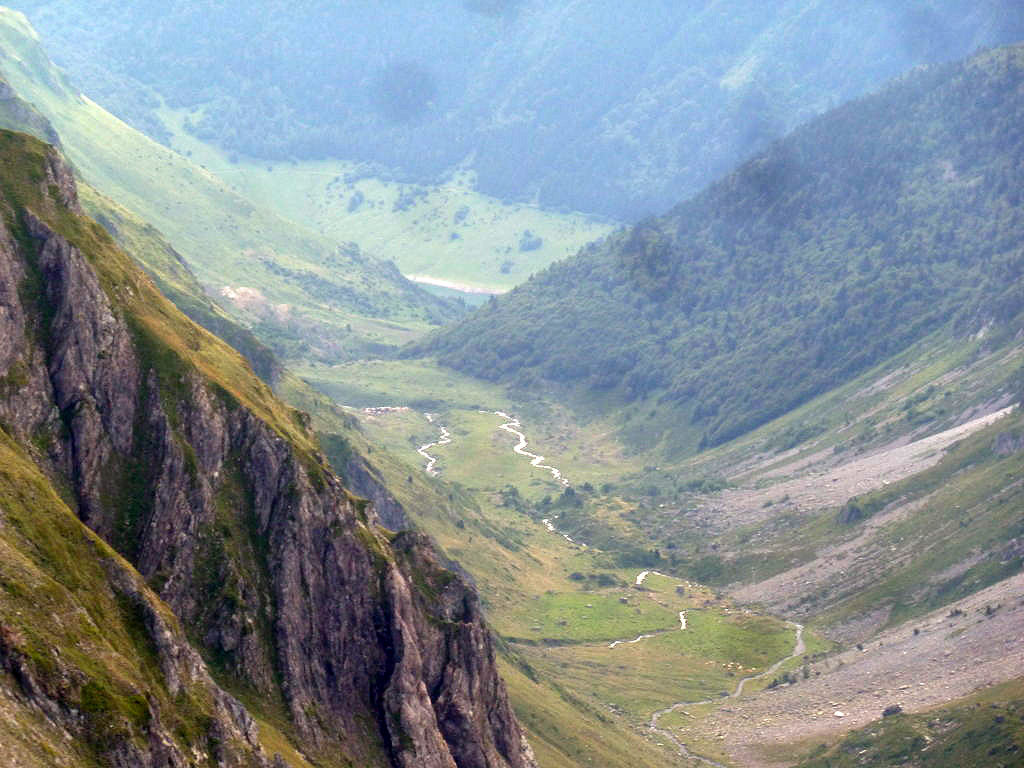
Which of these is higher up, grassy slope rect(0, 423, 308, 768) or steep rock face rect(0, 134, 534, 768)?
steep rock face rect(0, 134, 534, 768)

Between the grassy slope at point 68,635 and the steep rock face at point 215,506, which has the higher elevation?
the steep rock face at point 215,506

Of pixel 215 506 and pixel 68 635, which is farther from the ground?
pixel 215 506

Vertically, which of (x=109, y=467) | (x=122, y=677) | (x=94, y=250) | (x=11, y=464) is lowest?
(x=122, y=677)

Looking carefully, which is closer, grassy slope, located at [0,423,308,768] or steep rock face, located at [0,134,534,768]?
grassy slope, located at [0,423,308,768]

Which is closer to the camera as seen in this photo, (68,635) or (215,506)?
(68,635)

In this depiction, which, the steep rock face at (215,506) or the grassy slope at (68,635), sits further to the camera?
the steep rock face at (215,506)

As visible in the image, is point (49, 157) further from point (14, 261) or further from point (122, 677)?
point (122, 677)

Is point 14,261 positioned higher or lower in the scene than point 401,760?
higher

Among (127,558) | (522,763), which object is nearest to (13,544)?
(127,558)
